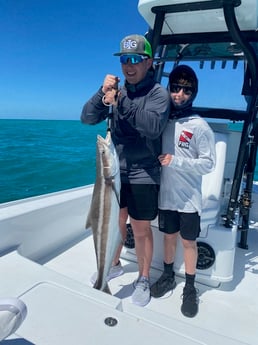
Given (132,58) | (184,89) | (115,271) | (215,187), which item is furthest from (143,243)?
(132,58)

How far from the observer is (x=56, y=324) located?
4.59 ft

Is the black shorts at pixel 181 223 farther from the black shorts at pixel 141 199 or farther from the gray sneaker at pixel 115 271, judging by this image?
the gray sneaker at pixel 115 271

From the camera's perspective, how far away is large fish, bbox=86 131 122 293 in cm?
185

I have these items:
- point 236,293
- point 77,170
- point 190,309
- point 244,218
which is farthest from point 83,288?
point 77,170

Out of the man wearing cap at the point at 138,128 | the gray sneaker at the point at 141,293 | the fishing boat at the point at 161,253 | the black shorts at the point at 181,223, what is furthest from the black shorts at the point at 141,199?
the gray sneaker at the point at 141,293

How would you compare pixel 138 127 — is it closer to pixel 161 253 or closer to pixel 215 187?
pixel 215 187

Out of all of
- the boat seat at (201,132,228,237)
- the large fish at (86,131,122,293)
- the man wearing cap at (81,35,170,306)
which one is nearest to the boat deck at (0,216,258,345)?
the large fish at (86,131,122,293)

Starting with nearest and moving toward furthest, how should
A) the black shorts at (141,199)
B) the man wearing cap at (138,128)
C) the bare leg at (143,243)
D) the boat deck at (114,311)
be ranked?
1. the boat deck at (114,311)
2. the man wearing cap at (138,128)
3. the black shorts at (141,199)
4. the bare leg at (143,243)

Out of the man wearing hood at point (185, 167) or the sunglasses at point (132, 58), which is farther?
the man wearing hood at point (185, 167)

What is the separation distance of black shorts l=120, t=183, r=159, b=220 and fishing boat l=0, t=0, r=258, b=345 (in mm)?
443

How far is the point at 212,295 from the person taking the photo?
2.43 m

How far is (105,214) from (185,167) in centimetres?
64

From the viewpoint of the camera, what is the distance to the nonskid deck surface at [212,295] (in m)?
2.08

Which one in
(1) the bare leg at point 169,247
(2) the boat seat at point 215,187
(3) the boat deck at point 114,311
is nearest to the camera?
(3) the boat deck at point 114,311
